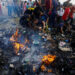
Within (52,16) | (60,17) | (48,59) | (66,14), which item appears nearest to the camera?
(48,59)

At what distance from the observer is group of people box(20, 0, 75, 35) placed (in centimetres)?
767

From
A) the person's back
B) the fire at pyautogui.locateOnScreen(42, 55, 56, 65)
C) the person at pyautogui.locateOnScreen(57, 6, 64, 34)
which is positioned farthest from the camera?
the person at pyautogui.locateOnScreen(57, 6, 64, 34)

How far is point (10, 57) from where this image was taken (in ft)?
17.3

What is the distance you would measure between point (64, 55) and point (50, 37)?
1.96m

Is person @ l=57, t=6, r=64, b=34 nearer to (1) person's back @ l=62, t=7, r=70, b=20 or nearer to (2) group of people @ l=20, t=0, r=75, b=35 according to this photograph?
(2) group of people @ l=20, t=0, r=75, b=35

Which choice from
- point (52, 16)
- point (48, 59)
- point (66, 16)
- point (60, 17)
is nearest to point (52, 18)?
point (52, 16)

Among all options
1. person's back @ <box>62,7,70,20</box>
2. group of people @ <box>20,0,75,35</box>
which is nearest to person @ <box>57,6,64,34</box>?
group of people @ <box>20,0,75,35</box>

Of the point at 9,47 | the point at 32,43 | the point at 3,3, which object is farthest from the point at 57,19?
the point at 3,3

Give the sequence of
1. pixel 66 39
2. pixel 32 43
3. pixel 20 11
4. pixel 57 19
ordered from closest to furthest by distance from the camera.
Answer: pixel 32 43
pixel 66 39
pixel 57 19
pixel 20 11

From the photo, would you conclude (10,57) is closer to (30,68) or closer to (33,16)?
(30,68)

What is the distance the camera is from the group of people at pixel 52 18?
767 centimetres

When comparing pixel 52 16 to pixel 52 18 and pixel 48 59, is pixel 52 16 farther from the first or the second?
pixel 48 59

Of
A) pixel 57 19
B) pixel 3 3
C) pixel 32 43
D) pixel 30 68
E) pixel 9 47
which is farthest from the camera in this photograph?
pixel 3 3

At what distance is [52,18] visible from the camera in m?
8.05
